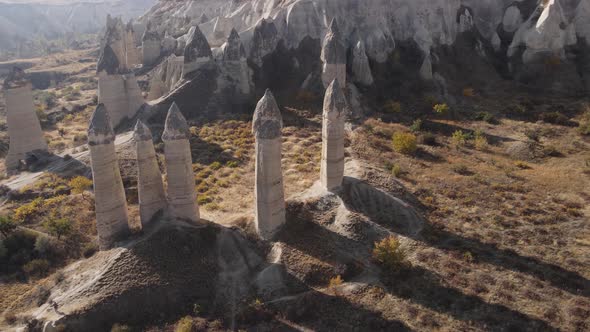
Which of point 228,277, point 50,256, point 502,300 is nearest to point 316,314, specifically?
point 228,277

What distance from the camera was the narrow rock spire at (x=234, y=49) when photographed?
49.7 m

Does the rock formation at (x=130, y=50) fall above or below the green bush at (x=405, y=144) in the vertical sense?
above

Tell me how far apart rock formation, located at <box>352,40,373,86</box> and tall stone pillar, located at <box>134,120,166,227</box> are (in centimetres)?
2975

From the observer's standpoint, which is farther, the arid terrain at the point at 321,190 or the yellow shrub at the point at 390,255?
the yellow shrub at the point at 390,255

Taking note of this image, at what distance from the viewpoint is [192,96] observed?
4906 centimetres

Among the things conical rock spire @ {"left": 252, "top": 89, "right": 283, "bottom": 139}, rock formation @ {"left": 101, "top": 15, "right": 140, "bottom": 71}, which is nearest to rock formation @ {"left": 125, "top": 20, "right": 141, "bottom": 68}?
rock formation @ {"left": 101, "top": 15, "right": 140, "bottom": 71}

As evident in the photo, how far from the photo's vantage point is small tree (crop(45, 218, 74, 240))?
2816cm

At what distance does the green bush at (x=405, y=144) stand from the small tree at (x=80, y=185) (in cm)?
2567

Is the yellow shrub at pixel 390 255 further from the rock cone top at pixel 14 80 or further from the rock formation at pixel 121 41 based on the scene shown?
the rock formation at pixel 121 41

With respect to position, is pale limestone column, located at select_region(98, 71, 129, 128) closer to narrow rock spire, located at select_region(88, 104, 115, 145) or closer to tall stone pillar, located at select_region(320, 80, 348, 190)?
narrow rock spire, located at select_region(88, 104, 115, 145)

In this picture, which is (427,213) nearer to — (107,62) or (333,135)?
(333,135)

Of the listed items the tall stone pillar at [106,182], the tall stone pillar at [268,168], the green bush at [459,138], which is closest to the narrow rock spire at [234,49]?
the green bush at [459,138]

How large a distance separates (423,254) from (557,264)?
7010 millimetres

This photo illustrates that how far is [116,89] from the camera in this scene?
4434cm
